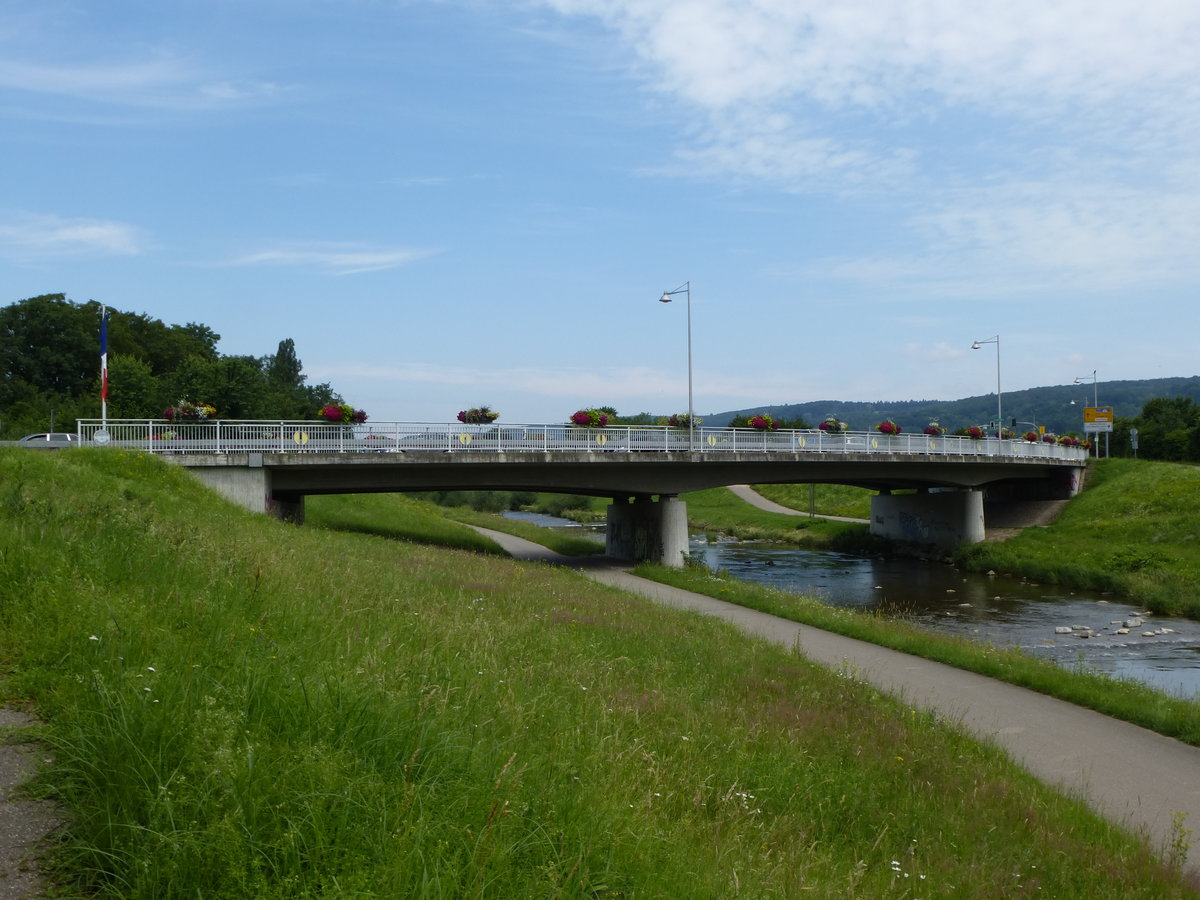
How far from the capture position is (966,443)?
48594 mm

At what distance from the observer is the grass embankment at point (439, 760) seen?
13.3 feet

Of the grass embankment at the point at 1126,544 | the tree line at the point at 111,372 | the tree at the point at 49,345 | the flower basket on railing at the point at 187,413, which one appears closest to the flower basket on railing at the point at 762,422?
the grass embankment at the point at 1126,544

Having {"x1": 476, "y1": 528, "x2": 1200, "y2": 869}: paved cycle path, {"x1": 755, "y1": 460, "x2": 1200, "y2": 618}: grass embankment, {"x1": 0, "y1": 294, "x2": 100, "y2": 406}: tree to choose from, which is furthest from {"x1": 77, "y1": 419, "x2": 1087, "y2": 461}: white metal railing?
{"x1": 0, "y1": 294, "x2": 100, "y2": 406}: tree

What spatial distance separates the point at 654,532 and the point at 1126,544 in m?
21.7

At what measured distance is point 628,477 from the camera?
36688mm

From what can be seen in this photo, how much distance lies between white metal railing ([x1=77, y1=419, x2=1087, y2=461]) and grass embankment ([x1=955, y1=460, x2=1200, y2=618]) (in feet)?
31.1

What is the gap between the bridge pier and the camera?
3738 cm

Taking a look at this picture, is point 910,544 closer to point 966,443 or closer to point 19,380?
point 966,443

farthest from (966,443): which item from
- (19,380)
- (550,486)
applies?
(19,380)

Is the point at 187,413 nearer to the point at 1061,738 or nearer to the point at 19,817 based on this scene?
the point at 1061,738

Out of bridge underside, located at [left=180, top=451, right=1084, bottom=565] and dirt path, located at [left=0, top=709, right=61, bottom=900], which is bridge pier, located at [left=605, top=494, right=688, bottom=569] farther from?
dirt path, located at [left=0, top=709, right=61, bottom=900]

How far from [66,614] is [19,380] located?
302ft

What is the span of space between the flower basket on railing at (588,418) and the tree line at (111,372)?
39313 mm

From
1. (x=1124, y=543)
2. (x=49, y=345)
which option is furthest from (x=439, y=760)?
(x=49, y=345)
